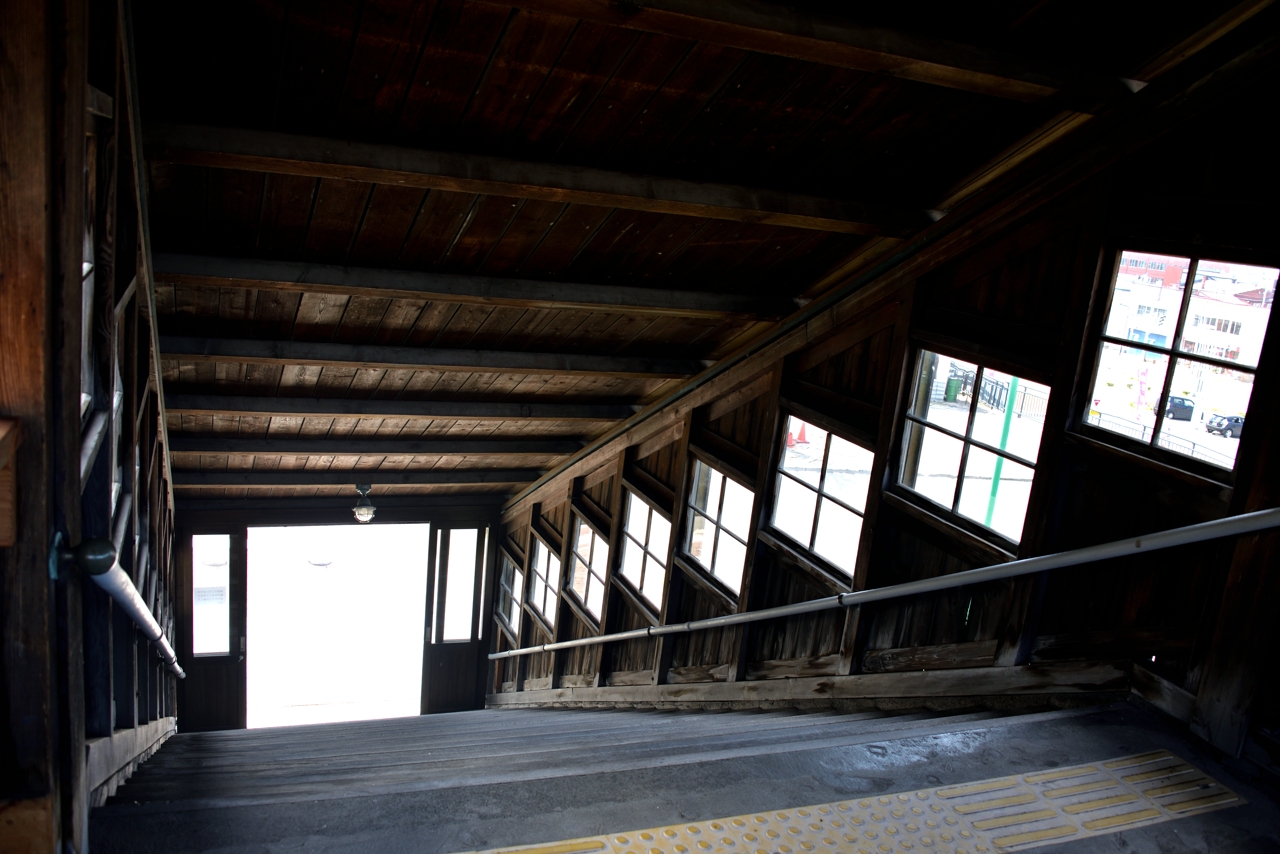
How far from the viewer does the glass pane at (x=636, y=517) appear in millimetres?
6086

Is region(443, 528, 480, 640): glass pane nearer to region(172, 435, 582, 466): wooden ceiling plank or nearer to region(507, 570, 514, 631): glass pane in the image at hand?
region(507, 570, 514, 631): glass pane

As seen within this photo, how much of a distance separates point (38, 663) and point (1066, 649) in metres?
2.95

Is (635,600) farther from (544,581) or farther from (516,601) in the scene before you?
(516,601)

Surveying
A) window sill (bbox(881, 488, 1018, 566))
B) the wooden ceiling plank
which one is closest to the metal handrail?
window sill (bbox(881, 488, 1018, 566))

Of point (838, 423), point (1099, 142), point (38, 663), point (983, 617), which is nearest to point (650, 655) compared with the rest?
point (838, 423)

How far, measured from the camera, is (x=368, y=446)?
684cm

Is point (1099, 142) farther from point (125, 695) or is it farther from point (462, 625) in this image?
point (462, 625)

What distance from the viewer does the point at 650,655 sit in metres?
5.86

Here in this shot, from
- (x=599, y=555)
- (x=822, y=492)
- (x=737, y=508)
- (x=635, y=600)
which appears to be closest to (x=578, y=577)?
(x=599, y=555)

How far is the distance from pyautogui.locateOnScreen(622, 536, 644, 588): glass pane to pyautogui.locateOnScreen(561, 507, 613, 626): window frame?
133mm

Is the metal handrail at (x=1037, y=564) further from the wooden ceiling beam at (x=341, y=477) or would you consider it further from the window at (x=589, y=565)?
the wooden ceiling beam at (x=341, y=477)

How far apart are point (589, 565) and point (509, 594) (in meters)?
3.20

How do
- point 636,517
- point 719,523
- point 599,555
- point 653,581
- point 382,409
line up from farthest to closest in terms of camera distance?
1. point 599,555
2. point 636,517
3. point 653,581
4. point 382,409
5. point 719,523

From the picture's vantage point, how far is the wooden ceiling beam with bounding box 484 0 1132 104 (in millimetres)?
2094
